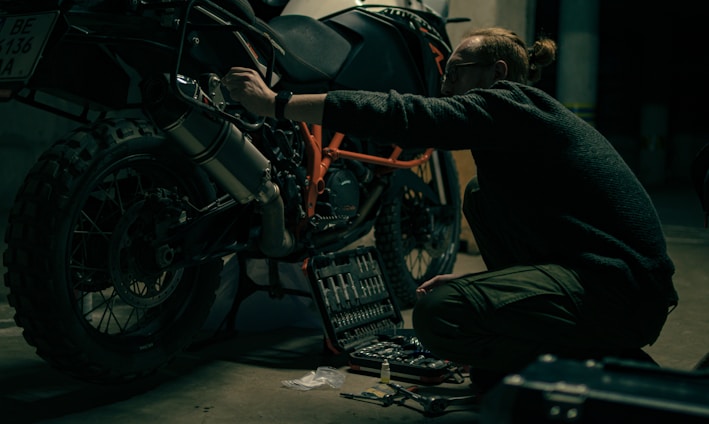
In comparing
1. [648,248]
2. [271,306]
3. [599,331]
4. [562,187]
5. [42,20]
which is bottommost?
[271,306]

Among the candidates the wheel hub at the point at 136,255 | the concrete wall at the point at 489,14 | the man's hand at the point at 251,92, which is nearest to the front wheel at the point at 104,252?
the wheel hub at the point at 136,255

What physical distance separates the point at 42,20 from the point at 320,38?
1.19 meters

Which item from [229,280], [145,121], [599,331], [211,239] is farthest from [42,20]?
[599,331]

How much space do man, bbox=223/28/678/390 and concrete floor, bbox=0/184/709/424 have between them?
39cm

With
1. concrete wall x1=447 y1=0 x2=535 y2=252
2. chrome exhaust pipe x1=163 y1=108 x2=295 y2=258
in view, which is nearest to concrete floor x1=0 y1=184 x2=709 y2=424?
chrome exhaust pipe x1=163 y1=108 x2=295 y2=258

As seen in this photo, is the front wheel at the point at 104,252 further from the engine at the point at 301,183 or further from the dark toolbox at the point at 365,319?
the dark toolbox at the point at 365,319

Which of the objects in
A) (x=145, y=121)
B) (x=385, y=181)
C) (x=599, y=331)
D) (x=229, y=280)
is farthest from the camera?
(x=385, y=181)

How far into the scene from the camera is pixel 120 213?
2736 mm

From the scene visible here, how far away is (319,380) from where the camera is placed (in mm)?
2783

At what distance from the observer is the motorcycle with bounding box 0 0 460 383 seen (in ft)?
7.83

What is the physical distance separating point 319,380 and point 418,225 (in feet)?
5.45

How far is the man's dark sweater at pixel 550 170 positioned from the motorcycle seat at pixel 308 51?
109 cm

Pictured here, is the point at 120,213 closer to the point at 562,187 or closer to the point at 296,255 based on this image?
the point at 296,255

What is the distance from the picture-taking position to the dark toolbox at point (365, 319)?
2848 mm
